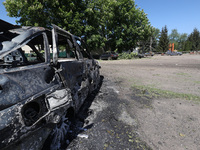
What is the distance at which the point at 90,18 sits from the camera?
1956 centimetres

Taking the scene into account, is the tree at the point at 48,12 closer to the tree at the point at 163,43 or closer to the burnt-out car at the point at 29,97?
the burnt-out car at the point at 29,97

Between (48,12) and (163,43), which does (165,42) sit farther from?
(48,12)

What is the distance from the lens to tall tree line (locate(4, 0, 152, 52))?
54.5 ft

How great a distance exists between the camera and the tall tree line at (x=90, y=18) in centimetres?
1661

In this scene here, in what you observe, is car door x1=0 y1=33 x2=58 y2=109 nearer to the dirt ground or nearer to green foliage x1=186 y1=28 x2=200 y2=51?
the dirt ground

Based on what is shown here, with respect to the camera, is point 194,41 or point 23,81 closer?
point 23,81

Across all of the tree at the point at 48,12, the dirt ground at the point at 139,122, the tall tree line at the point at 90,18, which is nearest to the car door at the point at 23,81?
the dirt ground at the point at 139,122

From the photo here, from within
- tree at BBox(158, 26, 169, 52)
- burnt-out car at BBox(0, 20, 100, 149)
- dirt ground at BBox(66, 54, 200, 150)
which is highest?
tree at BBox(158, 26, 169, 52)

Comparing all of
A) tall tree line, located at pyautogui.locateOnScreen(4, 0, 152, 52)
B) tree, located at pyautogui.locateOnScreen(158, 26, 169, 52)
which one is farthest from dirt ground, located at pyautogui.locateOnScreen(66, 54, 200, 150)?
tree, located at pyautogui.locateOnScreen(158, 26, 169, 52)

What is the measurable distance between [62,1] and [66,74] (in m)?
19.3

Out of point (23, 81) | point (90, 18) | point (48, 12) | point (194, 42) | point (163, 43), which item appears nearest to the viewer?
point (23, 81)

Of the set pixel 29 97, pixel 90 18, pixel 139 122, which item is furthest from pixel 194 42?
pixel 29 97

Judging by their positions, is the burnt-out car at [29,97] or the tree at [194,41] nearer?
the burnt-out car at [29,97]

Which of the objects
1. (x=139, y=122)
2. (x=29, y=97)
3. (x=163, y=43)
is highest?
(x=163, y=43)
